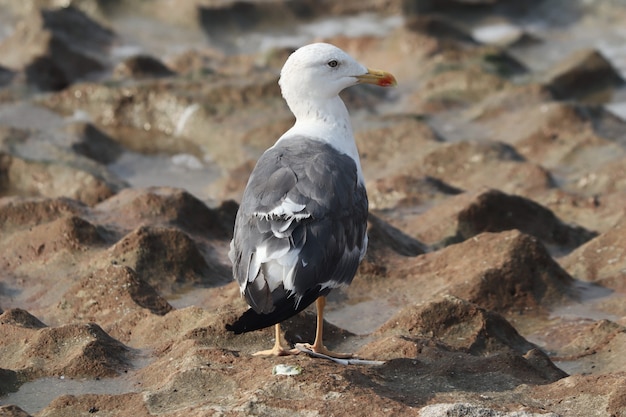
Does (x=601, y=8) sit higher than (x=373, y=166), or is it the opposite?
(x=601, y=8)

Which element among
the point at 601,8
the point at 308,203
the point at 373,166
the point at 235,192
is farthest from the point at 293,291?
the point at 601,8

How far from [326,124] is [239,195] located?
454 centimetres

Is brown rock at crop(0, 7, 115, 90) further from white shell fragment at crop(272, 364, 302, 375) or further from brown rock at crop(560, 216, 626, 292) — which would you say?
white shell fragment at crop(272, 364, 302, 375)

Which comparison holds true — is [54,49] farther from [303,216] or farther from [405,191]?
[303,216]

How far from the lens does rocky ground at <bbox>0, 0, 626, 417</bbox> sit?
561 cm

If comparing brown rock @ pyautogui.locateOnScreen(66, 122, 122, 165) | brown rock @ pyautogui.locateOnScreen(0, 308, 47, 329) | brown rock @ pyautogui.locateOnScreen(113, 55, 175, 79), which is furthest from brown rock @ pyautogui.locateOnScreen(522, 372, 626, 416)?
brown rock @ pyautogui.locateOnScreen(113, 55, 175, 79)

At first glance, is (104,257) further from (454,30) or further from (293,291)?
(454,30)

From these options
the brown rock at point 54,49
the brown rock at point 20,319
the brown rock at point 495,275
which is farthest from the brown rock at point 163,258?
the brown rock at point 54,49

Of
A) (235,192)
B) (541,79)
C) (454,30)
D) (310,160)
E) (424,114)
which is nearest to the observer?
(310,160)

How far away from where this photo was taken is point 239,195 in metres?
11.4

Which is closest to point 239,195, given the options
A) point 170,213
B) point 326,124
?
point 170,213

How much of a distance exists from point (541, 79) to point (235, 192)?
19.2 ft

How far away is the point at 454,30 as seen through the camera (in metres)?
18.1

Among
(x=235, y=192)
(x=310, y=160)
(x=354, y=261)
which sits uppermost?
(x=310, y=160)
